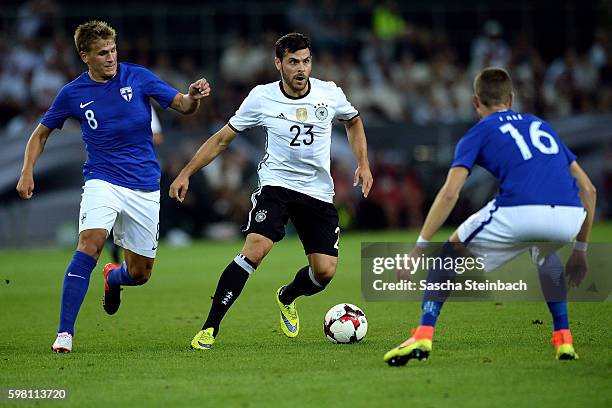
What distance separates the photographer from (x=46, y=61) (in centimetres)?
2273

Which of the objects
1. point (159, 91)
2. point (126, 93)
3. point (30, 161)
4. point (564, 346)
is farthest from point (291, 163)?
point (564, 346)

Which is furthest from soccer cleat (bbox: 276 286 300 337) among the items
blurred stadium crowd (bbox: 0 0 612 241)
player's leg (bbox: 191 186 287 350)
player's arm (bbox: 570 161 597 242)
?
blurred stadium crowd (bbox: 0 0 612 241)

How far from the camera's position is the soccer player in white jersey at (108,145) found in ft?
29.2

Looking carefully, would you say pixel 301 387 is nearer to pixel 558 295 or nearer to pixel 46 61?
pixel 558 295

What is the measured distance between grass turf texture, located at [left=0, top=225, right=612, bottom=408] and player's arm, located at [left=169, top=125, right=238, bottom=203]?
1.29 m

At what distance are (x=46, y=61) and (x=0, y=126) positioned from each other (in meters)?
1.74

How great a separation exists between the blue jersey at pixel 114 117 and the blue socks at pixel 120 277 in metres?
0.93

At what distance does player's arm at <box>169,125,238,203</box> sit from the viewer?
8594mm

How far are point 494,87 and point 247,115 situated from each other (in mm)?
2520

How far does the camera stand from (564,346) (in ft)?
24.0

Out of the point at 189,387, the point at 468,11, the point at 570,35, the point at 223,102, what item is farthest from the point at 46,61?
the point at 189,387

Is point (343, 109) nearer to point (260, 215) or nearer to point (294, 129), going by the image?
point (294, 129)

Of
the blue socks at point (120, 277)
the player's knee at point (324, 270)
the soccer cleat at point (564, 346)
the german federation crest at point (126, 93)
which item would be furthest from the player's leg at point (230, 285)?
the soccer cleat at point (564, 346)

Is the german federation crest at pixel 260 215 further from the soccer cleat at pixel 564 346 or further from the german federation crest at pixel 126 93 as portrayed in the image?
the soccer cleat at pixel 564 346
